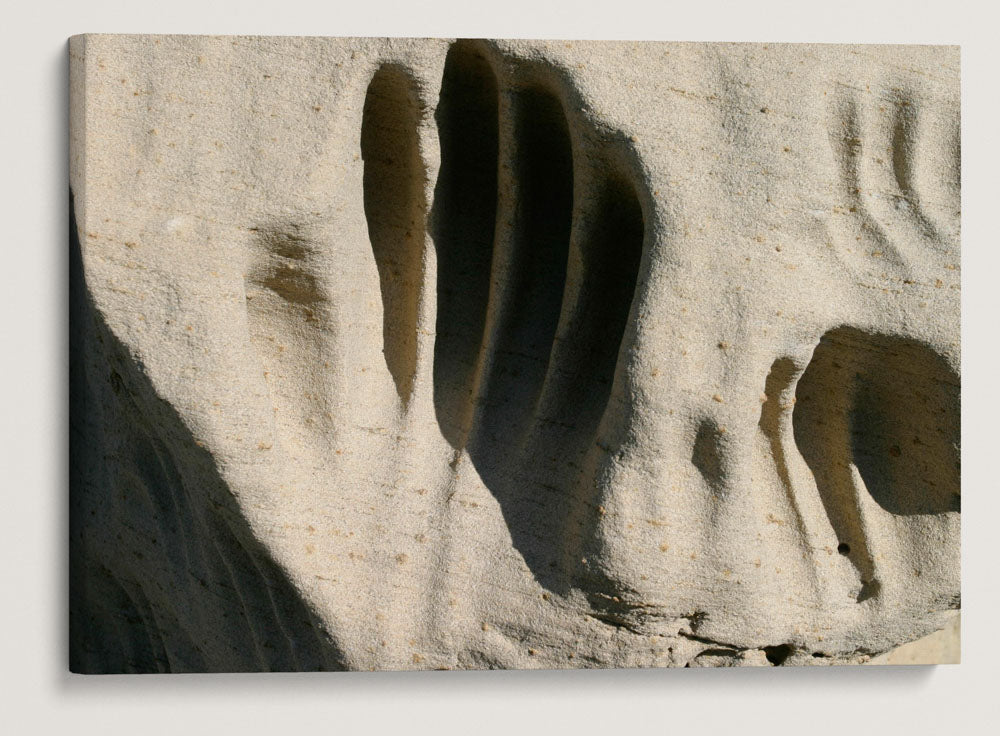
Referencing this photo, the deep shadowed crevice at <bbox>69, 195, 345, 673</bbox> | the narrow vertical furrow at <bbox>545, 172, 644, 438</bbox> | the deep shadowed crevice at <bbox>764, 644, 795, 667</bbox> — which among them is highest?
the narrow vertical furrow at <bbox>545, 172, 644, 438</bbox>

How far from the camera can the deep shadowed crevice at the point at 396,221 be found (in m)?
1.48

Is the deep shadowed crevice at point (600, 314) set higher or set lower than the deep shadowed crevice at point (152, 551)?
higher

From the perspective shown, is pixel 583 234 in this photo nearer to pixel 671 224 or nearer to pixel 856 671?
pixel 671 224

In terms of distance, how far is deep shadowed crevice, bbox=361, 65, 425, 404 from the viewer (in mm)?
1476

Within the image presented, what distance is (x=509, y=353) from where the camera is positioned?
1.53m

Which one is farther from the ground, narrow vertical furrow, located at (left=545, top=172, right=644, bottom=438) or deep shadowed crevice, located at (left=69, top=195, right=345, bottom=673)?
narrow vertical furrow, located at (left=545, top=172, right=644, bottom=438)

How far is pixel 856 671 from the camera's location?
59.9 inches

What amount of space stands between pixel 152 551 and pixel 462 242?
0.48 m

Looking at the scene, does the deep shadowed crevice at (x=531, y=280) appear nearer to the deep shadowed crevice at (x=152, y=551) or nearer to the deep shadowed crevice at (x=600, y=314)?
the deep shadowed crevice at (x=600, y=314)

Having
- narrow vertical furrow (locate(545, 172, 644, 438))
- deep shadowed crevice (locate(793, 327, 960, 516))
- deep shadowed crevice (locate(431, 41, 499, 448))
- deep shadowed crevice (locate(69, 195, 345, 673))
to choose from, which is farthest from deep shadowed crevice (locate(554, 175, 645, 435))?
deep shadowed crevice (locate(69, 195, 345, 673))

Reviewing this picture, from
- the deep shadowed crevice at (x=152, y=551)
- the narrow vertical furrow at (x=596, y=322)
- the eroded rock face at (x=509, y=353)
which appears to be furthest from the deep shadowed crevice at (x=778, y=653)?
the deep shadowed crevice at (x=152, y=551)

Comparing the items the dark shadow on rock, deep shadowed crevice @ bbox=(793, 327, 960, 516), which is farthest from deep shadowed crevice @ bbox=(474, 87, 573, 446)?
deep shadowed crevice @ bbox=(793, 327, 960, 516)

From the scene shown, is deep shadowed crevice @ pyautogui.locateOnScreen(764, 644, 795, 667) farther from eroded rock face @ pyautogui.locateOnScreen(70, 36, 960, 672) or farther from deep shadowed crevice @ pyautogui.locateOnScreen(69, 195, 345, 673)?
deep shadowed crevice @ pyautogui.locateOnScreen(69, 195, 345, 673)

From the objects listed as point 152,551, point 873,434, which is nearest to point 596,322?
point 873,434
